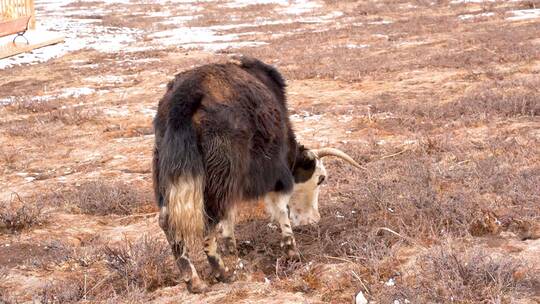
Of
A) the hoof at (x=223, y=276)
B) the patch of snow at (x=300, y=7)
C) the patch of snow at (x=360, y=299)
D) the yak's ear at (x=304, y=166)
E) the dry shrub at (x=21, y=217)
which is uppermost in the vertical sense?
the yak's ear at (x=304, y=166)

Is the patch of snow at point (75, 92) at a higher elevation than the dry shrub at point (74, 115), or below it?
below

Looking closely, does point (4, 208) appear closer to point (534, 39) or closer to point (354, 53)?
point (354, 53)

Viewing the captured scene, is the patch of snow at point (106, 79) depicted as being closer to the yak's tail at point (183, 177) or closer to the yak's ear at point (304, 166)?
the yak's ear at point (304, 166)

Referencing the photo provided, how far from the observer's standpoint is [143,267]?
4391mm

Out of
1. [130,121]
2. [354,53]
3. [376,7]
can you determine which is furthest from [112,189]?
[376,7]

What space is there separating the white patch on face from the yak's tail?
4.71 ft

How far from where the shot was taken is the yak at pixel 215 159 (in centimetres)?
401

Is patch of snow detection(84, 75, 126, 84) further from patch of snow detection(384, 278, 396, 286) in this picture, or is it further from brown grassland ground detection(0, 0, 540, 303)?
patch of snow detection(384, 278, 396, 286)

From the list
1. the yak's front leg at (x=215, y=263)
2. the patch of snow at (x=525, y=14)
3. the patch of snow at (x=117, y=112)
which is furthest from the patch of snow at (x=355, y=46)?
the yak's front leg at (x=215, y=263)

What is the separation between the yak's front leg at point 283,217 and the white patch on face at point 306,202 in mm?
471

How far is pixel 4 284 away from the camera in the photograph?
4594 millimetres

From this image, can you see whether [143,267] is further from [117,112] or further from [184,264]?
[117,112]

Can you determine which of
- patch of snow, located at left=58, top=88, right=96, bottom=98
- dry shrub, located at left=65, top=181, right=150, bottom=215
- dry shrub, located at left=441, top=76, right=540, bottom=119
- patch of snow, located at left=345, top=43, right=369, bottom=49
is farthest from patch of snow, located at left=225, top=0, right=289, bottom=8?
dry shrub, located at left=65, top=181, right=150, bottom=215

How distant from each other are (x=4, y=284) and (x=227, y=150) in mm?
1983
